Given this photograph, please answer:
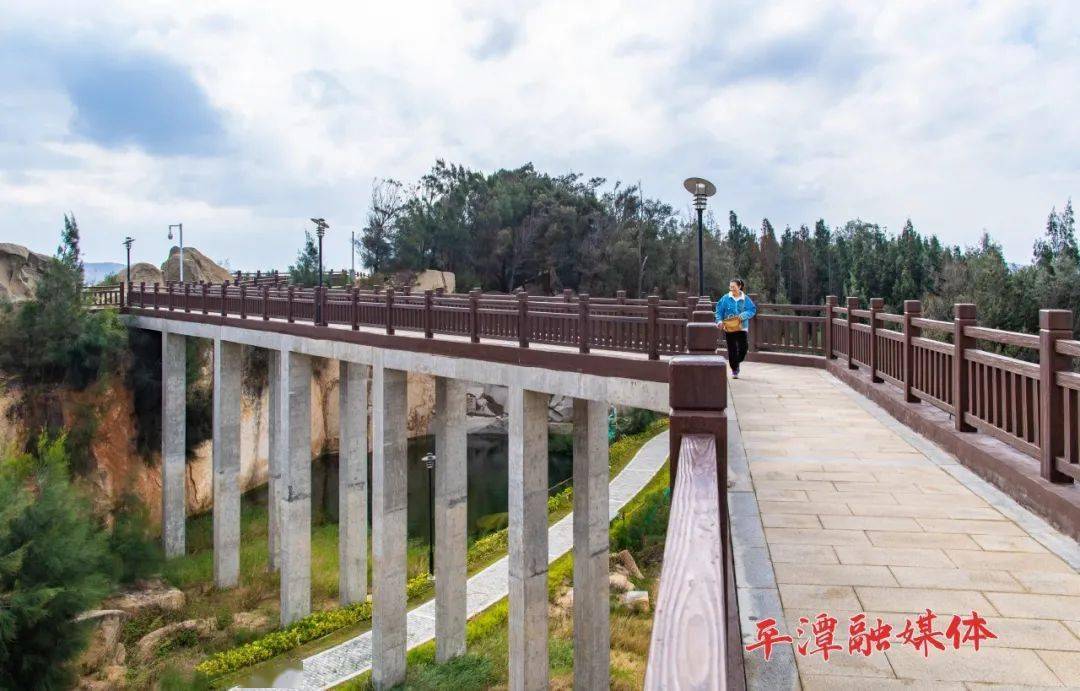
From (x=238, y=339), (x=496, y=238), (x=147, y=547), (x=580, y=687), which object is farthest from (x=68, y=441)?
(x=496, y=238)

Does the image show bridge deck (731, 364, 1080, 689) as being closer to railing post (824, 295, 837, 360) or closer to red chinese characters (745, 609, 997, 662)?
red chinese characters (745, 609, 997, 662)

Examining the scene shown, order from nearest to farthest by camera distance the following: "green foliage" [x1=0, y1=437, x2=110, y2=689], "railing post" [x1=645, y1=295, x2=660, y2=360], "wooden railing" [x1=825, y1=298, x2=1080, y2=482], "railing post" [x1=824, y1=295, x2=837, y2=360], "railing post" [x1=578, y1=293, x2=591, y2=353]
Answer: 1. "wooden railing" [x1=825, y1=298, x2=1080, y2=482]
2. "railing post" [x1=645, y1=295, x2=660, y2=360]
3. "railing post" [x1=578, y1=293, x2=591, y2=353]
4. "green foliage" [x1=0, y1=437, x2=110, y2=689]
5. "railing post" [x1=824, y1=295, x2=837, y2=360]

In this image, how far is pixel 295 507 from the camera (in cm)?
1664

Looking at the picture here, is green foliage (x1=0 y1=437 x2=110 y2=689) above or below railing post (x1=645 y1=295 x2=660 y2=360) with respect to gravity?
below

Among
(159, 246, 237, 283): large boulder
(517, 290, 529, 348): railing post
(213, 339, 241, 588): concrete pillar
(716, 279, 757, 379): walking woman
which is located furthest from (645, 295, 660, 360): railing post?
(159, 246, 237, 283): large boulder

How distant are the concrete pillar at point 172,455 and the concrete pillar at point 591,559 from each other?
1383 centimetres

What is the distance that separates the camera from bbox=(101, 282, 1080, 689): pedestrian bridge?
2.94 metres

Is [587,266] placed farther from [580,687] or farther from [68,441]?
[580,687]

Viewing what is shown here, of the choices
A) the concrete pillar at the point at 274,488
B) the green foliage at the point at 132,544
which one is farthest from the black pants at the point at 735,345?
the green foliage at the point at 132,544

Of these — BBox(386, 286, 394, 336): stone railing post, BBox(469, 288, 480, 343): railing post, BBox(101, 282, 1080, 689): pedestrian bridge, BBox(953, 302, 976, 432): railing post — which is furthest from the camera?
BBox(386, 286, 394, 336): stone railing post

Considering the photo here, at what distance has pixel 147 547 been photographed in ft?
63.7

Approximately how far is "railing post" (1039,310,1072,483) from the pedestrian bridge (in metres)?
0.02

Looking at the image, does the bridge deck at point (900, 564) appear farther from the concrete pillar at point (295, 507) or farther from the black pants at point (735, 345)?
the concrete pillar at point (295, 507)

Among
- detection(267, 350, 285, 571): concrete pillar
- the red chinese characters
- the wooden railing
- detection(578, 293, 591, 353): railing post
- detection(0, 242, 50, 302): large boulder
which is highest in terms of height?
detection(0, 242, 50, 302): large boulder
